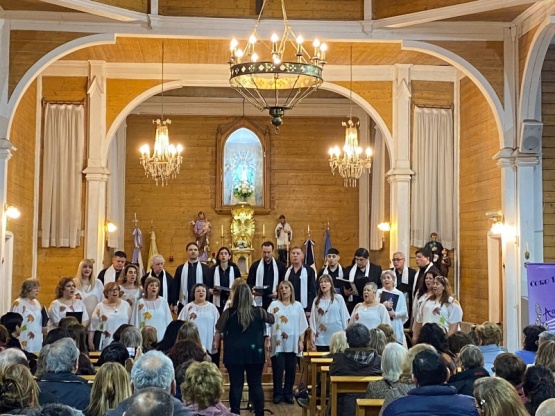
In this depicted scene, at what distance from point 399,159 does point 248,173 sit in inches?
245

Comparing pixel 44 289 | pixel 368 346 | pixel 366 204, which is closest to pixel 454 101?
pixel 366 204

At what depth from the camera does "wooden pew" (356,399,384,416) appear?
484cm

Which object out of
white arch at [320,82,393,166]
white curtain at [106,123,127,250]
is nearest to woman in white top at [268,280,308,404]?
white arch at [320,82,393,166]

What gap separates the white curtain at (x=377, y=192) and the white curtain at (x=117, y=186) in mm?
5461

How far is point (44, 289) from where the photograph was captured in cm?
1359

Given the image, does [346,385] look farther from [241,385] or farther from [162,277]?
[162,277]

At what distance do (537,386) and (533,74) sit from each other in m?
7.40

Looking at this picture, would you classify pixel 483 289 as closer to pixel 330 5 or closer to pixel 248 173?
pixel 330 5

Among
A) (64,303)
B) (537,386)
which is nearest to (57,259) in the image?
(64,303)

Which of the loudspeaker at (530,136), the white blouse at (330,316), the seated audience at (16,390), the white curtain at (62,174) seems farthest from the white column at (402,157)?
the seated audience at (16,390)

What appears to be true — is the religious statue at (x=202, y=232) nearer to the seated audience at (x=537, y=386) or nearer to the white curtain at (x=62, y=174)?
the white curtain at (x=62, y=174)

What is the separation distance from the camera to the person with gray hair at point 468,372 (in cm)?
488

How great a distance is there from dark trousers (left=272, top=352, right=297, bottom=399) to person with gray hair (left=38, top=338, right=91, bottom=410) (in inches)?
178

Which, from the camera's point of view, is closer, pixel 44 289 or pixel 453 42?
pixel 453 42
